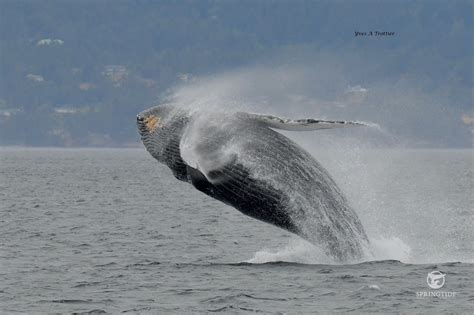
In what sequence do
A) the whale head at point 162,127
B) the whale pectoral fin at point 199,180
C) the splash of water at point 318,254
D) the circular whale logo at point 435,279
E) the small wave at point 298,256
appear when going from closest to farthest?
the whale pectoral fin at point 199,180
the whale head at point 162,127
the circular whale logo at point 435,279
the splash of water at point 318,254
the small wave at point 298,256

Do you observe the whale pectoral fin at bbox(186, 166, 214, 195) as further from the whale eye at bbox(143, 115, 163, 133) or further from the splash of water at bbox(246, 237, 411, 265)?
the splash of water at bbox(246, 237, 411, 265)

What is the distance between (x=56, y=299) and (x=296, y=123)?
522cm

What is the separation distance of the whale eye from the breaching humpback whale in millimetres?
17

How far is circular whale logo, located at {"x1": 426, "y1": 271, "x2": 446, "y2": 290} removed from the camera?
17.5m

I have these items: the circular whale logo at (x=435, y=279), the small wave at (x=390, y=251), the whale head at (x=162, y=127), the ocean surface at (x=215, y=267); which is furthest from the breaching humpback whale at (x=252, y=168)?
the small wave at (x=390, y=251)

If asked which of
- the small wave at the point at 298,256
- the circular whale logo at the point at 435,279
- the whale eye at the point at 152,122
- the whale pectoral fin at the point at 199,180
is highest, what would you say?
the whale eye at the point at 152,122

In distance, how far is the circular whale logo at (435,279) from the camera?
17.5 meters

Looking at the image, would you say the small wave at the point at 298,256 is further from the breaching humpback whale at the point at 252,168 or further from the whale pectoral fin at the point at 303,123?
the whale pectoral fin at the point at 303,123

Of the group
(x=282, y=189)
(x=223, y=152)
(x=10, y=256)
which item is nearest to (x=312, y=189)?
(x=282, y=189)

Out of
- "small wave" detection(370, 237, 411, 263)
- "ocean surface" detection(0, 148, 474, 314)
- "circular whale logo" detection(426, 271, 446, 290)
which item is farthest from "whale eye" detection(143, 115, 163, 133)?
"circular whale logo" detection(426, 271, 446, 290)

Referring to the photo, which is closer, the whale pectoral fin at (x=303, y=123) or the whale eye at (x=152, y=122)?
the whale pectoral fin at (x=303, y=123)

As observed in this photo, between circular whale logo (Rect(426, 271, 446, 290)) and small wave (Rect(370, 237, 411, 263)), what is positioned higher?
small wave (Rect(370, 237, 411, 263))

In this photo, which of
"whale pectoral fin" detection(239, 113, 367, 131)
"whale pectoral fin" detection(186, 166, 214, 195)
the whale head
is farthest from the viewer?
the whale head

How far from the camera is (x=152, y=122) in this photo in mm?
17078
